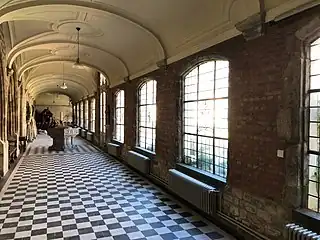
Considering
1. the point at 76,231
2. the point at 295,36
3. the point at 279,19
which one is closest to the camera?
the point at 295,36

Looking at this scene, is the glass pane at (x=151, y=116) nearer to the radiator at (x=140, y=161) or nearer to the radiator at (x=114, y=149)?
the radiator at (x=140, y=161)

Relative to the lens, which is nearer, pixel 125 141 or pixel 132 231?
pixel 132 231

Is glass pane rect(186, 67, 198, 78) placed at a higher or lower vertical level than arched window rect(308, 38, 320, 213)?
higher

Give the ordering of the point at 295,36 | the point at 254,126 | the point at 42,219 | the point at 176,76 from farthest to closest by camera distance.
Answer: the point at 176,76
the point at 42,219
the point at 254,126
the point at 295,36

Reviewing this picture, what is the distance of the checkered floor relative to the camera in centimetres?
413

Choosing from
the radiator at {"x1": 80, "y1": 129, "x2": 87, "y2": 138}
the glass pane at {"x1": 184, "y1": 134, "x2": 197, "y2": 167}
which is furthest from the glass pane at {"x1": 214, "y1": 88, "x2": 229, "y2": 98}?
the radiator at {"x1": 80, "y1": 129, "x2": 87, "y2": 138}

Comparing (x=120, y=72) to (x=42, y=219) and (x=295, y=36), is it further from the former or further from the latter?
(x=295, y=36)

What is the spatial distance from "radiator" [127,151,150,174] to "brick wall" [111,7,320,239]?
3500 mm

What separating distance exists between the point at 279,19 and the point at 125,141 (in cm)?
756


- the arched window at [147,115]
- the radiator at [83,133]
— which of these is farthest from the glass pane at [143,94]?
the radiator at [83,133]

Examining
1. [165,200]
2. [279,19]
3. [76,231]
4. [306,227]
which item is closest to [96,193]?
[165,200]

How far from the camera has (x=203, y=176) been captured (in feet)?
16.4

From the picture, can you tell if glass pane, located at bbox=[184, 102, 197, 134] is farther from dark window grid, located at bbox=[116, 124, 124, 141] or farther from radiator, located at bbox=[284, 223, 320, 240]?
dark window grid, located at bbox=[116, 124, 124, 141]

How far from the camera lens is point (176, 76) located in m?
6.13
